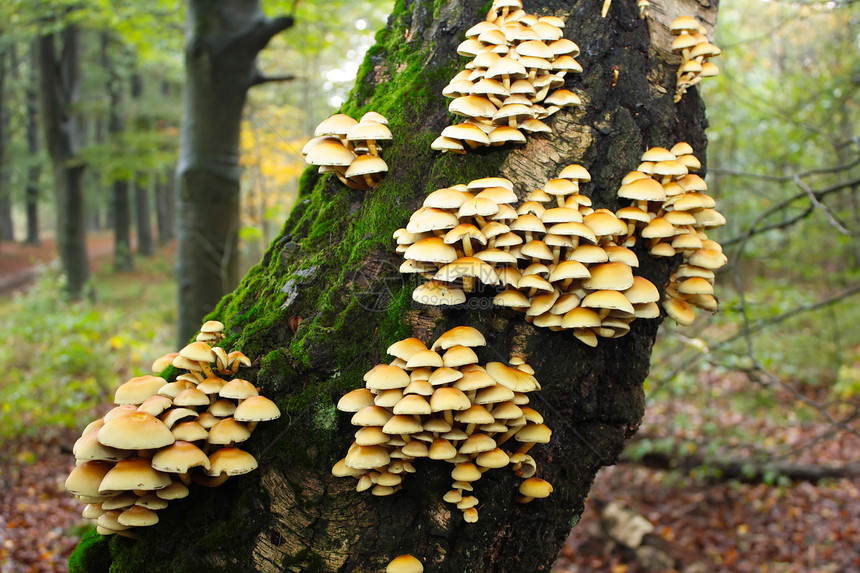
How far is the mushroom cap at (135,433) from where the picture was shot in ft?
5.99

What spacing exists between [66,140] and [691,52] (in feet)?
59.6

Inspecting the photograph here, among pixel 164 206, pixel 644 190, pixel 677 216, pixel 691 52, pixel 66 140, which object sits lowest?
pixel 164 206

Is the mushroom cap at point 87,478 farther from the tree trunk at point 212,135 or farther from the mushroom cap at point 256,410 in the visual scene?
the tree trunk at point 212,135

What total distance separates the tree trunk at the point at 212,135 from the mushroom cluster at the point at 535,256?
5.02 m

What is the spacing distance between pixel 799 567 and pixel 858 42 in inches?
361

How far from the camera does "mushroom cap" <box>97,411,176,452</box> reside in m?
1.83

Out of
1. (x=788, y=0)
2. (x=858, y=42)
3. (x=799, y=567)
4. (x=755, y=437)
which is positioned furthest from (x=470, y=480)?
(x=858, y=42)

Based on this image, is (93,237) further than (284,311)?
Yes

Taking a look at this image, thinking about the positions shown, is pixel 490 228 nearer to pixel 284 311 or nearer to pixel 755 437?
pixel 284 311

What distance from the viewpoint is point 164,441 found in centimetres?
189

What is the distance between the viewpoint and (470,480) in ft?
6.68

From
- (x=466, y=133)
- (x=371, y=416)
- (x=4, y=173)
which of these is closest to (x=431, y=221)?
(x=466, y=133)

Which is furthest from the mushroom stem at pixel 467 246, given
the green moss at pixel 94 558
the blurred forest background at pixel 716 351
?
the green moss at pixel 94 558

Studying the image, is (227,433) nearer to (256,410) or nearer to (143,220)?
(256,410)
